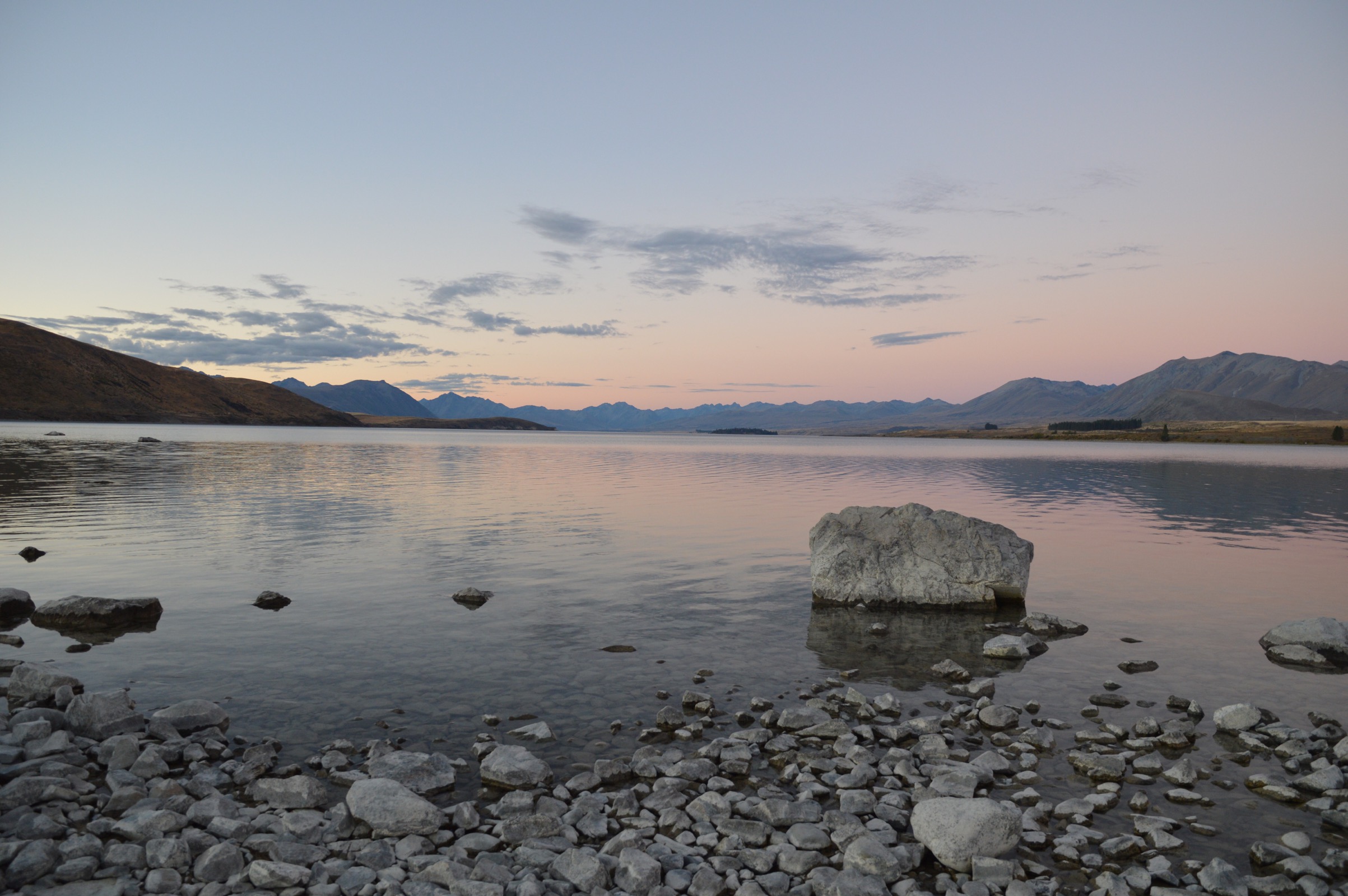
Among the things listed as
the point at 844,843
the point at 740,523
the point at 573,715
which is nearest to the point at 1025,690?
the point at 844,843

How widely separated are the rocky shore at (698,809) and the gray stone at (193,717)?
0.04 m

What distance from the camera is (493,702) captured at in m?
13.5

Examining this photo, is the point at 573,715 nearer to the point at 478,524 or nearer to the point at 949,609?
the point at 949,609

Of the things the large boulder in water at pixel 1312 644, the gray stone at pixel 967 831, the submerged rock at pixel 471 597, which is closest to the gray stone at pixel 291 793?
the gray stone at pixel 967 831

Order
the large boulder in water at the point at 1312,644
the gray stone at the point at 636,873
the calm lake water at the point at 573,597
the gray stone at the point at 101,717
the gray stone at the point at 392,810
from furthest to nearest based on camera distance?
the large boulder in water at the point at 1312,644 → the calm lake water at the point at 573,597 → the gray stone at the point at 101,717 → the gray stone at the point at 392,810 → the gray stone at the point at 636,873

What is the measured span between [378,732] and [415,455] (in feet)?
337

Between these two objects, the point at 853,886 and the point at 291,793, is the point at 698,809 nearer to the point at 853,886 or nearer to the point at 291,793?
the point at 853,886

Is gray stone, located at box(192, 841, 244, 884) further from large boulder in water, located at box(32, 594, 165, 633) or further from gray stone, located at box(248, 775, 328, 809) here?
large boulder in water, located at box(32, 594, 165, 633)

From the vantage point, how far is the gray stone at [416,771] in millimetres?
10102

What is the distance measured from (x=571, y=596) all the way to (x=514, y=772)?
11.8 m

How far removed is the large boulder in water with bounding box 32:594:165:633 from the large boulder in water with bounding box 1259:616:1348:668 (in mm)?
27717

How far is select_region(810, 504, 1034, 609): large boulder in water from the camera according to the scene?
22.0 meters

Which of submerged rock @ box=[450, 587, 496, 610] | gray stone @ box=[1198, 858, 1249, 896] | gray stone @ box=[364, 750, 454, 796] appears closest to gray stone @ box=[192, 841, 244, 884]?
gray stone @ box=[364, 750, 454, 796]

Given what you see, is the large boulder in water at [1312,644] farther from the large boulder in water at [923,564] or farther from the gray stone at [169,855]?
the gray stone at [169,855]
